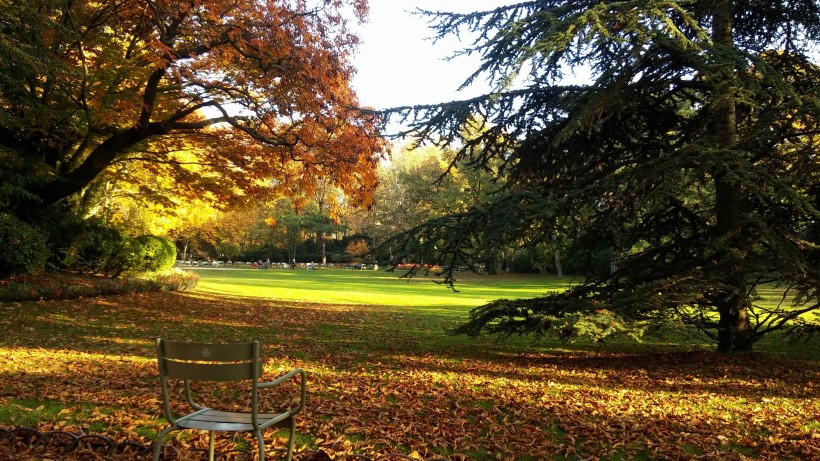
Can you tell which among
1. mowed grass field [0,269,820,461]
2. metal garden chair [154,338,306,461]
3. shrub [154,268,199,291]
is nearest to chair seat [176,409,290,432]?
metal garden chair [154,338,306,461]

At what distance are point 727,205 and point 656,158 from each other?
1354 millimetres

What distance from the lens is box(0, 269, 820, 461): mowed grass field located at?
444 cm

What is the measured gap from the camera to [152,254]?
1931cm

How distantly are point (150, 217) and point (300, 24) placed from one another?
16942 mm

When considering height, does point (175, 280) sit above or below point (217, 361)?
below

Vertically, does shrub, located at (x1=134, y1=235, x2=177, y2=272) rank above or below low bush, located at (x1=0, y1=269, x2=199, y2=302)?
above

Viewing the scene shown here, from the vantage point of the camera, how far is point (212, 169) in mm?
14953

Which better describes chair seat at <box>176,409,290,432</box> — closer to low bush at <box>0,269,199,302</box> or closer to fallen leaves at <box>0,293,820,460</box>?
fallen leaves at <box>0,293,820,460</box>

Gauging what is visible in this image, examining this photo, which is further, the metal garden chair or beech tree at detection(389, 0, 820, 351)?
beech tree at detection(389, 0, 820, 351)

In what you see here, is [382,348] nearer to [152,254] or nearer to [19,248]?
[19,248]

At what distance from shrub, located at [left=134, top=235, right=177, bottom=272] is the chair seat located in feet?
57.6

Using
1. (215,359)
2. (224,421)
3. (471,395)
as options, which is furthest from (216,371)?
(471,395)

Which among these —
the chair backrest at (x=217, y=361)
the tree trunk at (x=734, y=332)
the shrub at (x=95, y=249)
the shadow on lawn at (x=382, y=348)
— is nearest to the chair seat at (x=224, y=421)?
the chair backrest at (x=217, y=361)

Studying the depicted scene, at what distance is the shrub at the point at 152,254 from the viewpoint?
1897 centimetres
